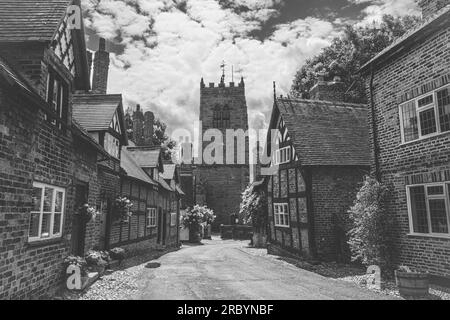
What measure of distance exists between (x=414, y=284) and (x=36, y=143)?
32.3 ft

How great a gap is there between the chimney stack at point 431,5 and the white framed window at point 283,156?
8.72 m

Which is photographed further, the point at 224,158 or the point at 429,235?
the point at 224,158

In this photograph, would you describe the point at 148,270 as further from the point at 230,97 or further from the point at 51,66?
the point at 230,97

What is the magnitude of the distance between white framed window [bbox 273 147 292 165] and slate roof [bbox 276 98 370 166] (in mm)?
1103

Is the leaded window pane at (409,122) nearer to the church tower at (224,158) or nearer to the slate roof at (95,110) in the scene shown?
the slate roof at (95,110)

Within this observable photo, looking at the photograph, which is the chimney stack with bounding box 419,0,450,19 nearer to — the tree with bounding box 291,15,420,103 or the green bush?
the green bush

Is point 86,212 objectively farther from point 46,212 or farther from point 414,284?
point 414,284

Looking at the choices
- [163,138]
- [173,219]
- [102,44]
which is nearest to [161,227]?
[173,219]

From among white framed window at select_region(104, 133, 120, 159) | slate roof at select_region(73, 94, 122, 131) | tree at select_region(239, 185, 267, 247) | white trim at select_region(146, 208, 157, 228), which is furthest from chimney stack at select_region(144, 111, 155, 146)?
white framed window at select_region(104, 133, 120, 159)

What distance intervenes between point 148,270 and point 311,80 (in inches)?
998

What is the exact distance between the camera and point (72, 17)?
31.6ft

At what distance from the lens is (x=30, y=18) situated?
842cm

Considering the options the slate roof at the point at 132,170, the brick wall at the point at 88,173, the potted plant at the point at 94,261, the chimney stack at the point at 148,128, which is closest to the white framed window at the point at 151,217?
the slate roof at the point at 132,170

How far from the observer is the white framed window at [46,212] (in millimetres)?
7742
